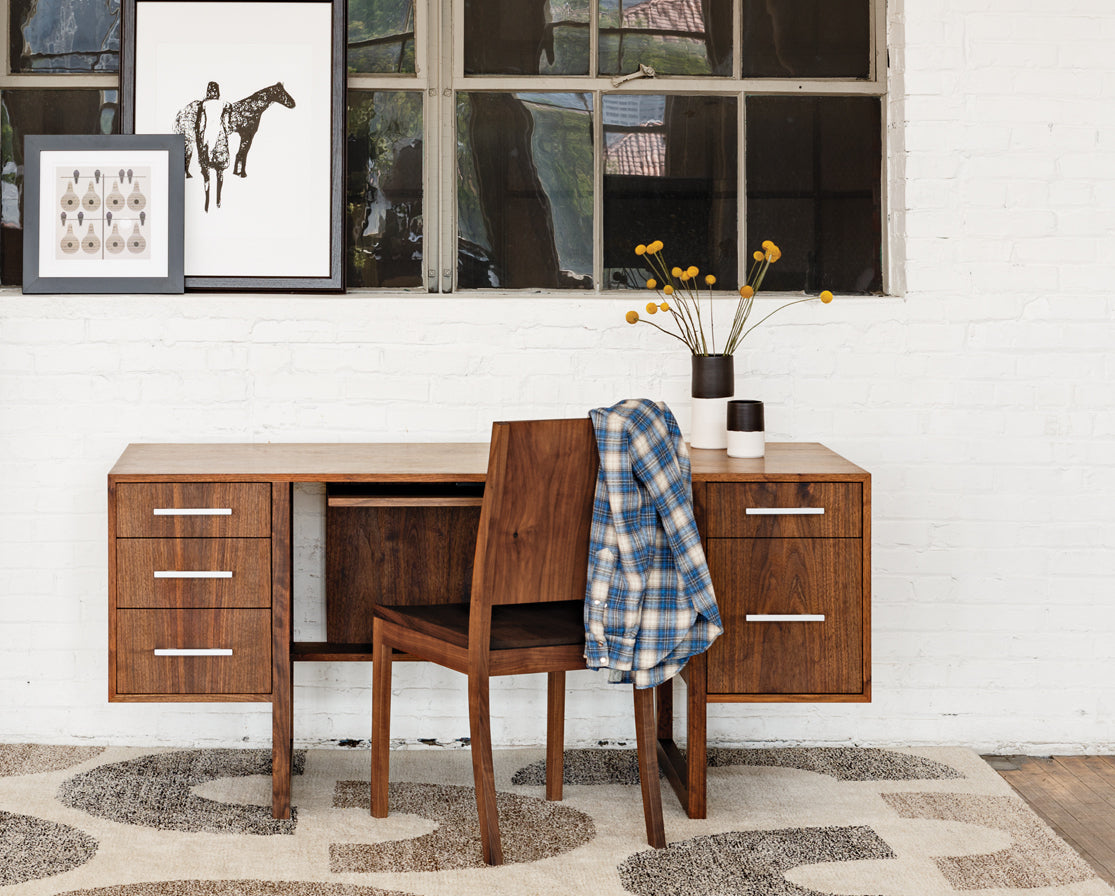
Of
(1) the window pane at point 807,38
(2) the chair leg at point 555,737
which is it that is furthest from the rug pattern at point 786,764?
(1) the window pane at point 807,38

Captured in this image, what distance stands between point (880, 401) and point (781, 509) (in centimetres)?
71

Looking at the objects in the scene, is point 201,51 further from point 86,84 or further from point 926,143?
point 926,143

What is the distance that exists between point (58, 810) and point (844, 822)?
1.71m

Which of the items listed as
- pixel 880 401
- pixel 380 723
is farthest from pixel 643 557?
pixel 880 401

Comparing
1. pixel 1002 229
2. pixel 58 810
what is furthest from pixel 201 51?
pixel 1002 229

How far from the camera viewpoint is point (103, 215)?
2803 millimetres

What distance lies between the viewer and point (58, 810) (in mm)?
2422

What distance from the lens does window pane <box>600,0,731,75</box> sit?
2.94 metres

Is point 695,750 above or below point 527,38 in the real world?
below

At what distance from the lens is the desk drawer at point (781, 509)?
232cm

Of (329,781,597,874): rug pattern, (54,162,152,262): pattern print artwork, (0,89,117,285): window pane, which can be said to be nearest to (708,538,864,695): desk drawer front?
(329,781,597,874): rug pattern

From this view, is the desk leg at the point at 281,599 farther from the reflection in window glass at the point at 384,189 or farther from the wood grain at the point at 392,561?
the reflection in window glass at the point at 384,189

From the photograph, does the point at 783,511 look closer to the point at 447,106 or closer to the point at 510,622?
the point at 510,622

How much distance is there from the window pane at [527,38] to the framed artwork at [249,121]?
35 cm
